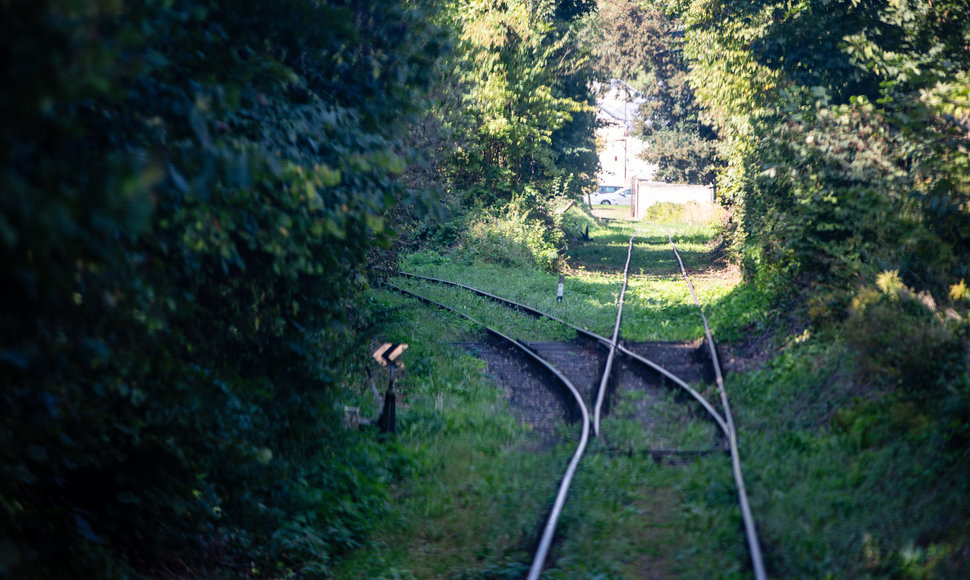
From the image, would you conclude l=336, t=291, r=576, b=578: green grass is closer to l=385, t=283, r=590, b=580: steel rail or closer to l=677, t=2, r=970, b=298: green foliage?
l=385, t=283, r=590, b=580: steel rail

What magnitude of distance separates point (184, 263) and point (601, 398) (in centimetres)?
640

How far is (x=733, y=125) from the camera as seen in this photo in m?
21.9

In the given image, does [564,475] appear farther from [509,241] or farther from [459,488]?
[509,241]

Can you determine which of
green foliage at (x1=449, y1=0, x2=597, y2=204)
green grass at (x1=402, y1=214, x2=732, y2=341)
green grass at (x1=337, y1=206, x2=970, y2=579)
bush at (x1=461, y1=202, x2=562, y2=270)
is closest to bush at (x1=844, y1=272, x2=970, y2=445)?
green grass at (x1=337, y1=206, x2=970, y2=579)

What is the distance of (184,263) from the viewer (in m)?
4.46

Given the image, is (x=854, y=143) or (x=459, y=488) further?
(x=854, y=143)

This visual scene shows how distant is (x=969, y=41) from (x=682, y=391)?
6.95 m

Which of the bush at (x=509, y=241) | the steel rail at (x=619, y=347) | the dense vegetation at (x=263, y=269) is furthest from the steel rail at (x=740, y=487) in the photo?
the bush at (x=509, y=241)

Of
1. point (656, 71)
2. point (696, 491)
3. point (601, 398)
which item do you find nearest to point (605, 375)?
point (601, 398)

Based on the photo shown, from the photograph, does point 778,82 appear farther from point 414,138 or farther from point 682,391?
point 682,391

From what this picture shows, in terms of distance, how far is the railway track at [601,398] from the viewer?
19.3 feet

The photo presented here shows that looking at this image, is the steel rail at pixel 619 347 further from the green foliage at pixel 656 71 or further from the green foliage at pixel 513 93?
the green foliage at pixel 656 71

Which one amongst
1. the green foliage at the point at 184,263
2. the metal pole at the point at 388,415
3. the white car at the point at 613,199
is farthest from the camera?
the white car at the point at 613,199

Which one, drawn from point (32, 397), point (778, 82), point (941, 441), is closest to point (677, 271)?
point (778, 82)
